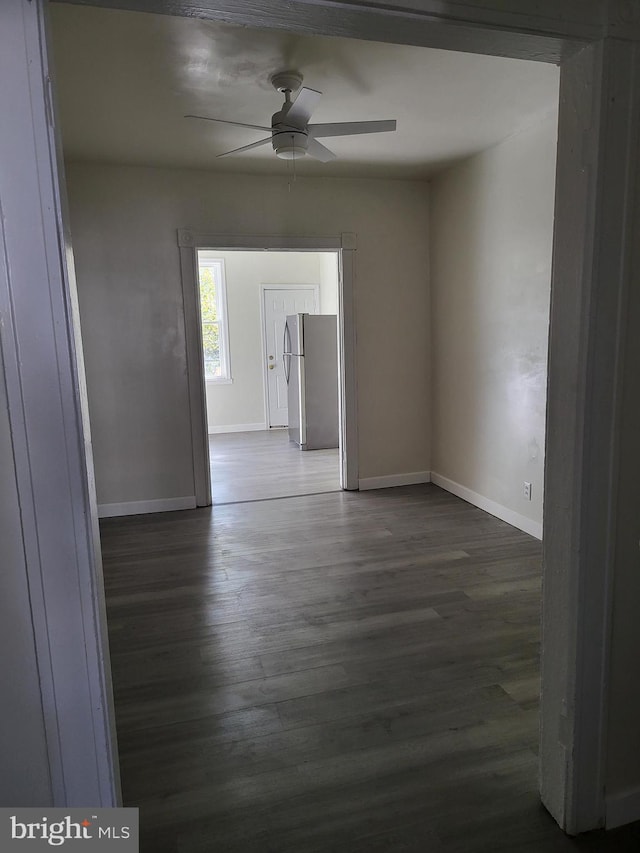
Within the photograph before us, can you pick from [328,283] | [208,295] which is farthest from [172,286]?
[328,283]

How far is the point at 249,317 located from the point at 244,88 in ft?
16.9

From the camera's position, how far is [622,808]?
5.13 feet

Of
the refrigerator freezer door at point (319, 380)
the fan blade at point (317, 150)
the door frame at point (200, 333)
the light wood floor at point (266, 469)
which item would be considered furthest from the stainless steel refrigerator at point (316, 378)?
the fan blade at point (317, 150)

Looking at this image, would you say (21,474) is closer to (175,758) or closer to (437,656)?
(175,758)

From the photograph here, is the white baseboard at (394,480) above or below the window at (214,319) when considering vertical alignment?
below

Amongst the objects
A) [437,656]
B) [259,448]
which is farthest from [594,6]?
[259,448]

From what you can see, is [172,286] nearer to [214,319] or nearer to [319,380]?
[319,380]

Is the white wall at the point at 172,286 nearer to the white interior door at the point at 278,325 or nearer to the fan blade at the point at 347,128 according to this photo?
the fan blade at the point at 347,128

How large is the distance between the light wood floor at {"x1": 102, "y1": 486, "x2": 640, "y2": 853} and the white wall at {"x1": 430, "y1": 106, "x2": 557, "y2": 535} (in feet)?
1.89

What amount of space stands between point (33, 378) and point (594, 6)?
1.45 metres

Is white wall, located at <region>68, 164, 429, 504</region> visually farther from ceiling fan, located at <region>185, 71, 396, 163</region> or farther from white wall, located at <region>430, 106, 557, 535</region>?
ceiling fan, located at <region>185, 71, 396, 163</region>

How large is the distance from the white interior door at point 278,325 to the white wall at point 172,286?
3.38 m

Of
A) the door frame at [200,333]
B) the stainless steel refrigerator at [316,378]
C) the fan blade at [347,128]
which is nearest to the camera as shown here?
the fan blade at [347,128]

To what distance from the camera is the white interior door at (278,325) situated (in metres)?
7.95
